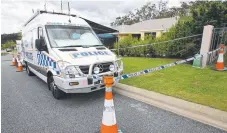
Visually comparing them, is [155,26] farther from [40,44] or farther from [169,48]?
[40,44]

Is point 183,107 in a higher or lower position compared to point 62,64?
lower

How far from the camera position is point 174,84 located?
17.5ft

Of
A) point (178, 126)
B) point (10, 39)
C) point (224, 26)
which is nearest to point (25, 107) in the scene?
point (178, 126)

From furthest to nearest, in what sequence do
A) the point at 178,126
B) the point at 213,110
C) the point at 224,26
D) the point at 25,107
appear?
the point at 224,26, the point at 25,107, the point at 213,110, the point at 178,126

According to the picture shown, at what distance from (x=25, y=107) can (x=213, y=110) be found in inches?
172

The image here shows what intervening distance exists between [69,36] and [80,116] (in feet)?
8.64

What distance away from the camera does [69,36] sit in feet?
17.3

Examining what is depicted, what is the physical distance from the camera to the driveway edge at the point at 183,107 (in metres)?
3.25

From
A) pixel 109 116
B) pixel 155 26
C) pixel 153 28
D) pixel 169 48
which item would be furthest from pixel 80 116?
pixel 155 26

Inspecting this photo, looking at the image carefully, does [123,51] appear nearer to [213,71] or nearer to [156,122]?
[213,71]

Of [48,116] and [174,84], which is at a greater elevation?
[174,84]

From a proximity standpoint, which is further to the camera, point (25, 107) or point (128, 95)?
point (128, 95)

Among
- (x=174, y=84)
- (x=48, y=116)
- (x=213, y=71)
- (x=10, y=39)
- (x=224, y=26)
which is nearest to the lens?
(x=48, y=116)

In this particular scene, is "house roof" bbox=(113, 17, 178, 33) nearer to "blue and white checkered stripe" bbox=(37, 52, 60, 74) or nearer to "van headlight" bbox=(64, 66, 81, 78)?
"blue and white checkered stripe" bbox=(37, 52, 60, 74)
